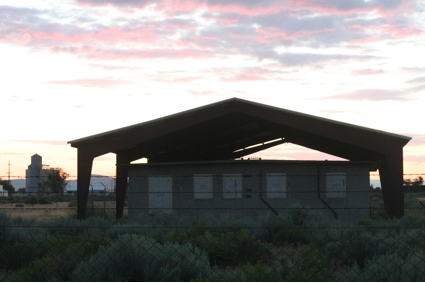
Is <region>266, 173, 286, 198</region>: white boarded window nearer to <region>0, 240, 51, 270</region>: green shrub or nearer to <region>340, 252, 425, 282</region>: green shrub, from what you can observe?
<region>0, 240, 51, 270</region>: green shrub

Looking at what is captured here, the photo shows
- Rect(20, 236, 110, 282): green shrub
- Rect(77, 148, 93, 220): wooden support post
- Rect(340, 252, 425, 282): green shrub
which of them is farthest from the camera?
Rect(77, 148, 93, 220): wooden support post

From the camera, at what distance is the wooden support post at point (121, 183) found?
23.5 meters

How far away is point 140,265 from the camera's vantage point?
25.2ft

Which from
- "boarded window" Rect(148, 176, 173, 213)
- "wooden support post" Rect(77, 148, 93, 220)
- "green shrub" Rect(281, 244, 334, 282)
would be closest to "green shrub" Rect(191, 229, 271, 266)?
"green shrub" Rect(281, 244, 334, 282)

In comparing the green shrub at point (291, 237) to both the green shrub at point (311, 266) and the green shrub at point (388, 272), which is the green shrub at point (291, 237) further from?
the green shrub at point (388, 272)

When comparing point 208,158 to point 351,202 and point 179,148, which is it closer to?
point 179,148

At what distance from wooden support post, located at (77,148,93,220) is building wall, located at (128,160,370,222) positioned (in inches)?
134

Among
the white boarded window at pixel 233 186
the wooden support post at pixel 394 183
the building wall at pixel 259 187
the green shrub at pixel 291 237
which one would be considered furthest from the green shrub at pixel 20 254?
the wooden support post at pixel 394 183

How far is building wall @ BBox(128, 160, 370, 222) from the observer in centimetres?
2164

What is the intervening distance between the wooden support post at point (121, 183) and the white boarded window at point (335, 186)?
11.0 metres

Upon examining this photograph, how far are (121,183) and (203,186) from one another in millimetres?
5107

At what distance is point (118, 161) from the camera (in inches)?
990

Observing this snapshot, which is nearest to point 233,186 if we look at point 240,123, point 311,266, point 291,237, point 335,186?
point 240,123

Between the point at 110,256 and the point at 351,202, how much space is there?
17.1m
